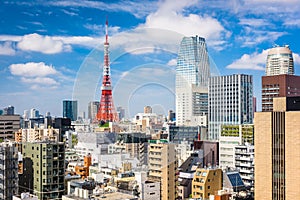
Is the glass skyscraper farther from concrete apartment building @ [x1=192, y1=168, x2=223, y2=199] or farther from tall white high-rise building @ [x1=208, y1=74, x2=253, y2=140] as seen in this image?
tall white high-rise building @ [x1=208, y1=74, x2=253, y2=140]

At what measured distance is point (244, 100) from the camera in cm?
1153

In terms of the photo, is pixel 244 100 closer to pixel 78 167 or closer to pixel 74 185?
pixel 78 167

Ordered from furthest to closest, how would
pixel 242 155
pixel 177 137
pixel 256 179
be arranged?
pixel 177 137 < pixel 242 155 < pixel 256 179

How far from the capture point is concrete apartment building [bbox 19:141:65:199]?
465 cm

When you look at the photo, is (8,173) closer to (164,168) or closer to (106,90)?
(164,168)

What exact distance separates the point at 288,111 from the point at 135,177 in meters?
2.02

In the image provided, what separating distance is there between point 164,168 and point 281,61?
10931 millimetres

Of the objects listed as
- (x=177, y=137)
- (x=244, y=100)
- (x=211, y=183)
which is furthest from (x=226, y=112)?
(x=211, y=183)

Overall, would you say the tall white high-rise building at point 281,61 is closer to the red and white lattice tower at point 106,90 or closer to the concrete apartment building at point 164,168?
the red and white lattice tower at point 106,90

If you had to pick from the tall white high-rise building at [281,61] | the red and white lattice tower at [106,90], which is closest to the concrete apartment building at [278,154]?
the red and white lattice tower at [106,90]

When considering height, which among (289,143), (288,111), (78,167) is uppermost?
(288,111)

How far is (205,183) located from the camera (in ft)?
15.2

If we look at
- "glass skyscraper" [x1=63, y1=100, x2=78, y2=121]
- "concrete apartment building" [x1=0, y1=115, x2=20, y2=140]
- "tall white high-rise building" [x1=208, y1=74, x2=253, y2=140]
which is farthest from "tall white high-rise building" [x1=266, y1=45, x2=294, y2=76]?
"concrete apartment building" [x1=0, y1=115, x2=20, y2=140]

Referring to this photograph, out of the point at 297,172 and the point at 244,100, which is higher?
the point at 244,100
